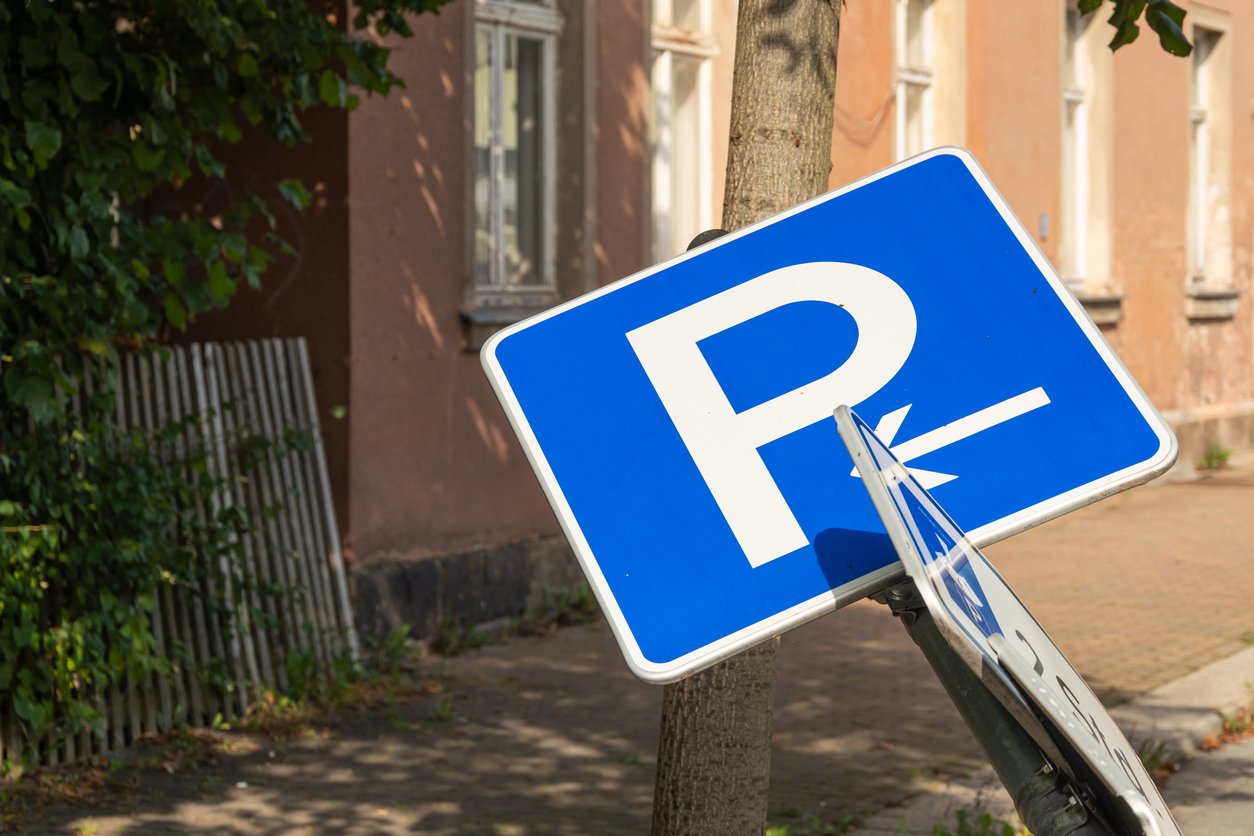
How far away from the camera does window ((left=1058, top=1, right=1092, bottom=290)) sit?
16156 millimetres

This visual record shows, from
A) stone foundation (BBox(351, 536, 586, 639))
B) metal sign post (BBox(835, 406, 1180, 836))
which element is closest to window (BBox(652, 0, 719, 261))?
stone foundation (BBox(351, 536, 586, 639))

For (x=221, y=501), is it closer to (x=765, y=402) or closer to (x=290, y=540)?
(x=290, y=540)

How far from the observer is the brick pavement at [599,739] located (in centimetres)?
579

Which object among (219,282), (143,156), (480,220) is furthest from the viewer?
(480,220)

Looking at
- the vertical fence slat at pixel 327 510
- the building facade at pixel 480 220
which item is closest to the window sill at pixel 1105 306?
the building facade at pixel 480 220

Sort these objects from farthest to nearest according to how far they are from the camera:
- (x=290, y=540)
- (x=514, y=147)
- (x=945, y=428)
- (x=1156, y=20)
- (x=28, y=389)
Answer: (x=514, y=147)
(x=290, y=540)
(x=28, y=389)
(x=1156, y=20)
(x=945, y=428)

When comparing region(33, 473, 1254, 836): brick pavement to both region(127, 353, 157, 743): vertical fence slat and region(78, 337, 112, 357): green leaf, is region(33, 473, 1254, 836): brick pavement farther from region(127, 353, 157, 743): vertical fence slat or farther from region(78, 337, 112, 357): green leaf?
region(78, 337, 112, 357): green leaf

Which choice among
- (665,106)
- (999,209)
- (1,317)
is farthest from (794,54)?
(665,106)

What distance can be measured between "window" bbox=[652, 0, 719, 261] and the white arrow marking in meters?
8.57

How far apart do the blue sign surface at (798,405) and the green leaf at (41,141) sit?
3.71 meters

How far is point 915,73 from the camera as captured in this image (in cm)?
1380

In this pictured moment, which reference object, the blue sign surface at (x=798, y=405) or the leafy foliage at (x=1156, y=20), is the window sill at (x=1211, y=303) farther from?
the blue sign surface at (x=798, y=405)

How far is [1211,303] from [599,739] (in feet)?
42.7

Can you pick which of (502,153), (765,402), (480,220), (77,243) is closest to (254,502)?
(77,243)
